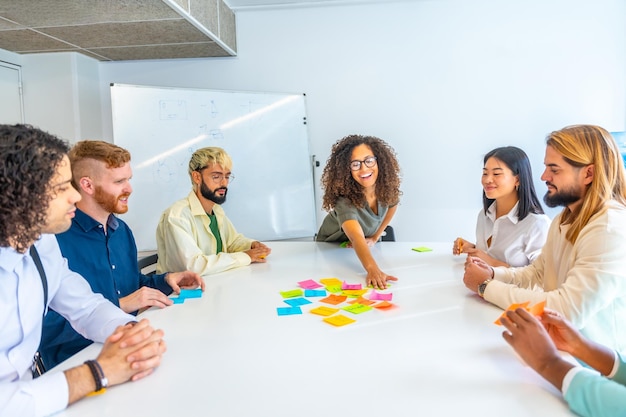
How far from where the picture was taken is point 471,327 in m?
1.38

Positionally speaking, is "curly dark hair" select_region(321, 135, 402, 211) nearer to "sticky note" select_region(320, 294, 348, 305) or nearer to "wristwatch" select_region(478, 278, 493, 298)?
"sticky note" select_region(320, 294, 348, 305)

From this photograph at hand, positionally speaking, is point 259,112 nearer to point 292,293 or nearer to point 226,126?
point 226,126

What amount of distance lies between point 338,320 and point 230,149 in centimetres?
284

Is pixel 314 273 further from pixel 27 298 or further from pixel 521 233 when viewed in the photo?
pixel 27 298

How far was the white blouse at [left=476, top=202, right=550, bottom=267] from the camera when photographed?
2.07 metres

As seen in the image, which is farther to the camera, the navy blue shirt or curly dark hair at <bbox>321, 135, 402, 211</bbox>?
curly dark hair at <bbox>321, 135, 402, 211</bbox>

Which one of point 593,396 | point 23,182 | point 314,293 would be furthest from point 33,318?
point 593,396

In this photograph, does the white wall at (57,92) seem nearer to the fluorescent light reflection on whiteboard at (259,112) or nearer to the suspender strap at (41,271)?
the fluorescent light reflection on whiteboard at (259,112)

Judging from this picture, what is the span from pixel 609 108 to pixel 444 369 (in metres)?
3.77

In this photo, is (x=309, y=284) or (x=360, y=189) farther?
(x=360, y=189)

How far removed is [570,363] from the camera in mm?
1008

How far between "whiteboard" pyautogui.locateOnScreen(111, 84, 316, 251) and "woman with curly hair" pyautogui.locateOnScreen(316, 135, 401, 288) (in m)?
1.26

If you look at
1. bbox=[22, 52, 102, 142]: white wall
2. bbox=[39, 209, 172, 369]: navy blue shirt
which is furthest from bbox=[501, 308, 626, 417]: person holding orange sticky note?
bbox=[22, 52, 102, 142]: white wall

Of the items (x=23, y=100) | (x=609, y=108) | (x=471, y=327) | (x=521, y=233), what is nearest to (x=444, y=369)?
(x=471, y=327)
